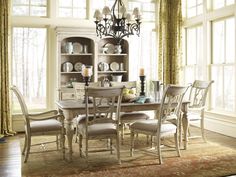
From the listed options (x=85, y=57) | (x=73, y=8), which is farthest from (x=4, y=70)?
(x=73, y=8)

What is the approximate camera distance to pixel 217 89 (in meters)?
6.53

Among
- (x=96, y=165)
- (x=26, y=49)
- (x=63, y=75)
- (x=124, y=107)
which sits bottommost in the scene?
(x=96, y=165)

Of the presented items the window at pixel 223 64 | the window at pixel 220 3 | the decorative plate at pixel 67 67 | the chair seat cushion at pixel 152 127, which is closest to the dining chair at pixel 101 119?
the chair seat cushion at pixel 152 127

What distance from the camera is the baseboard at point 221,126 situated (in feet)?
19.2

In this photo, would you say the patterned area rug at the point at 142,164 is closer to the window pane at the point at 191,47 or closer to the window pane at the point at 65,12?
the window pane at the point at 191,47

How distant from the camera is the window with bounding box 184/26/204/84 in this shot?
7.01 meters

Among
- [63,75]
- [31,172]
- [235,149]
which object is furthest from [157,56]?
[31,172]

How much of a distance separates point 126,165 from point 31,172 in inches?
47.1

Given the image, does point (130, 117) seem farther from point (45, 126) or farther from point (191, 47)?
point (191, 47)

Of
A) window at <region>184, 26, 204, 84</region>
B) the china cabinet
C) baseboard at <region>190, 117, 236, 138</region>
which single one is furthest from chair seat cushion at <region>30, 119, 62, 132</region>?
window at <region>184, 26, 204, 84</region>

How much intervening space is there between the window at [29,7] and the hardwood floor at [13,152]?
2.55 metres

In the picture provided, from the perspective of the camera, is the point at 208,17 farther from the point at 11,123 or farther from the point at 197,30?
the point at 11,123

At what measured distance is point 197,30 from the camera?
714 centimetres

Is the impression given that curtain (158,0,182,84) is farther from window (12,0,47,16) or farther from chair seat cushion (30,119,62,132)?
chair seat cushion (30,119,62,132)
